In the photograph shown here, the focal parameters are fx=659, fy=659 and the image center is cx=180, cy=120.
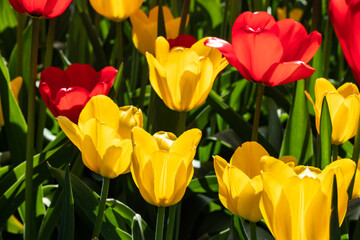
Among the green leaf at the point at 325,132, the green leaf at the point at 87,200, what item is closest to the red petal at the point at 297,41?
the green leaf at the point at 325,132

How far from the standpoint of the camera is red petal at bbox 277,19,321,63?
863 mm

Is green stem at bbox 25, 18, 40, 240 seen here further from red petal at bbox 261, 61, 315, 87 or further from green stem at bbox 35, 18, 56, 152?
red petal at bbox 261, 61, 315, 87

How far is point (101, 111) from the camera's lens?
0.77 m

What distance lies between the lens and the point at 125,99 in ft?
4.22

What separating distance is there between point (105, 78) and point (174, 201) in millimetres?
286

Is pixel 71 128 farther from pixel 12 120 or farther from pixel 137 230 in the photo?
pixel 12 120

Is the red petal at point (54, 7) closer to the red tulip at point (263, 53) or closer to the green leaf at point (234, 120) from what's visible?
the red tulip at point (263, 53)

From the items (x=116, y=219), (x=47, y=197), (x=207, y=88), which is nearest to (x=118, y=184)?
(x=47, y=197)

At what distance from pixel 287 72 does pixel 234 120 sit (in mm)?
405

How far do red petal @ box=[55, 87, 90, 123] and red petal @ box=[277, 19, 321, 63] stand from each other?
27 centimetres

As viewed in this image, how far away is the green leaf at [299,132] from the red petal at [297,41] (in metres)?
0.21

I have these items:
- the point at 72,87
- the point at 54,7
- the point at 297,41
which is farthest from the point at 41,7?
the point at 297,41

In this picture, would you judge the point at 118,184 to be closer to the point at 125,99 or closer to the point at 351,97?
the point at 125,99

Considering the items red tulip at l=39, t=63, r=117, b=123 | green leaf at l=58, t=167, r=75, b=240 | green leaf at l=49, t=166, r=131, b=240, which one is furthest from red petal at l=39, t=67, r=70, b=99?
green leaf at l=58, t=167, r=75, b=240
